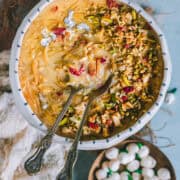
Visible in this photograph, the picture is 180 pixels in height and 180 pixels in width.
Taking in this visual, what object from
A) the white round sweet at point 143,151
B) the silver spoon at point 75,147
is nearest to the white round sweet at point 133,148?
the white round sweet at point 143,151

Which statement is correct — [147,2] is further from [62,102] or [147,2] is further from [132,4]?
[62,102]

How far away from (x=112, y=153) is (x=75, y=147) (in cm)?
13

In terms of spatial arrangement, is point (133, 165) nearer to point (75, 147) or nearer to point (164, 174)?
point (164, 174)

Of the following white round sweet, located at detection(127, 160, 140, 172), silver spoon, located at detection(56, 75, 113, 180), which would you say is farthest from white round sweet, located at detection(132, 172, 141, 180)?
silver spoon, located at detection(56, 75, 113, 180)

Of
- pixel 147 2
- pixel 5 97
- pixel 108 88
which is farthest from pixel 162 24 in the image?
pixel 5 97

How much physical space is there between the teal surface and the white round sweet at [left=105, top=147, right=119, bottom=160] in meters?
0.04

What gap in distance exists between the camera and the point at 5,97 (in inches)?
52.6

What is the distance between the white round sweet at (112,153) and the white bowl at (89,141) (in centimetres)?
4

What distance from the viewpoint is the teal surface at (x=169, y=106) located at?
54.4 inches

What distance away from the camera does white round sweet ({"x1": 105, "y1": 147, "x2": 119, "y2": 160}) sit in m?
1.36

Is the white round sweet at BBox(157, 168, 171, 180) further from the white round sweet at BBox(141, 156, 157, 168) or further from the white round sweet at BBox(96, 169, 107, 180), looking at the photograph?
the white round sweet at BBox(96, 169, 107, 180)

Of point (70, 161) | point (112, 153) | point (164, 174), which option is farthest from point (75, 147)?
point (164, 174)

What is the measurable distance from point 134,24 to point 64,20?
153 millimetres

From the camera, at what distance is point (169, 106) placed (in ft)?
4.55
